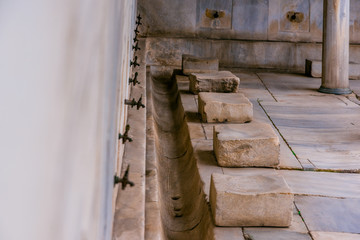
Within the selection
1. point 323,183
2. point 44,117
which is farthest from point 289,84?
point 44,117

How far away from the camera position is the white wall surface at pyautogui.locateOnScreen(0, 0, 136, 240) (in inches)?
21.0

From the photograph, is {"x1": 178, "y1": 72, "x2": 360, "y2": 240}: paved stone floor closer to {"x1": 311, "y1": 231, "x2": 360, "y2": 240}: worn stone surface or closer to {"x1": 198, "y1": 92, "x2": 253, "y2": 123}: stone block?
{"x1": 311, "y1": 231, "x2": 360, "y2": 240}: worn stone surface

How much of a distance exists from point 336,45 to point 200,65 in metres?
2.66

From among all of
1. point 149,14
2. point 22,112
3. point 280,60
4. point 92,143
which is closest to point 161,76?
point 149,14

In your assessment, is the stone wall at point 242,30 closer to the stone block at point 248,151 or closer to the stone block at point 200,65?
the stone block at point 200,65

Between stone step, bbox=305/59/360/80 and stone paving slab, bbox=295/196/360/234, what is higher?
stone step, bbox=305/59/360/80

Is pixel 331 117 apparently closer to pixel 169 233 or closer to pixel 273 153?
pixel 273 153

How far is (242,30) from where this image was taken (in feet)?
36.4

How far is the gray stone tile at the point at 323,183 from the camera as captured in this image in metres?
4.39

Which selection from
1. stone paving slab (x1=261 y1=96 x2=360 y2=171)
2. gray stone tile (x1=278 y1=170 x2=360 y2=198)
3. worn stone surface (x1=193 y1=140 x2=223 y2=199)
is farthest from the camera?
stone paving slab (x1=261 y1=96 x2=360 y2=171)

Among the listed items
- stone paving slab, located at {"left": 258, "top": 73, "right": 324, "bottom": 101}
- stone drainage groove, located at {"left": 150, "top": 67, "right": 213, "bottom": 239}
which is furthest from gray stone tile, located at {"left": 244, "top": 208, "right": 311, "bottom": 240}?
stone paving slab, located at {"left": 258, "top": 73, "right": 324, "bottom": 101}

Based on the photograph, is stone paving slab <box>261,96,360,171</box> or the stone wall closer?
stone paving slab <box>261,96,360,171</box>

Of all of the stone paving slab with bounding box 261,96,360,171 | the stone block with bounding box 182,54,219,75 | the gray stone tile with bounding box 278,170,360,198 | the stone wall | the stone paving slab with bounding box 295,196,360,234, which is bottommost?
the stone paving slab with bounding box 295,196,360,234

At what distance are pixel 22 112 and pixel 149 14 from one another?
10.6 m
